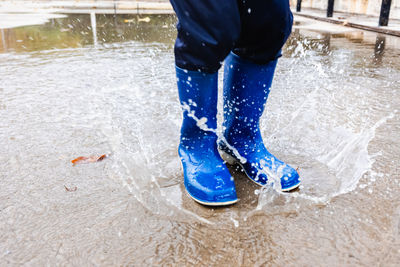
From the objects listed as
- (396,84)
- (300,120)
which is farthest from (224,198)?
(396,84)

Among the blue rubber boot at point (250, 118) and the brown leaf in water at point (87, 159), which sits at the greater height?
the blue rubber boot at point (250, 118)

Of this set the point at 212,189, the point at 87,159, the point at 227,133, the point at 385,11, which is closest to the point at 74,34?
the point at 87,159

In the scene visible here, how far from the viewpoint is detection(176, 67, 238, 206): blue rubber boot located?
1097mm

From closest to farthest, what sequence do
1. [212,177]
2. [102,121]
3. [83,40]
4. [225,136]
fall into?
[212,177] < [225,136] < [102,121] < [83,40]

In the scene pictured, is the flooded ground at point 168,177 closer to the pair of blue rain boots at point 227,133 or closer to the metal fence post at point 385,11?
the pair of blue rain boots at point 227,133

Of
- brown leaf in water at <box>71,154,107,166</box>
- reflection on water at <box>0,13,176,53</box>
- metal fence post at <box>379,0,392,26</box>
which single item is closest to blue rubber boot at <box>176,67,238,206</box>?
brown leaf in water at <box>71,154,107,166</box>

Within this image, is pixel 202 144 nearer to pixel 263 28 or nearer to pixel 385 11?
pixel 263 28

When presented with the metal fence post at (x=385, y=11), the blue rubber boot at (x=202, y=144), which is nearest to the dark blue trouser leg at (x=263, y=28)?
the blue rubber boot at (x=202, y=144)

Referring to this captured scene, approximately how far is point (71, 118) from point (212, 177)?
0.97m

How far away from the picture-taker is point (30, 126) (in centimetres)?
166

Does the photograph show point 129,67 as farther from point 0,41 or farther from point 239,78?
point 0,41

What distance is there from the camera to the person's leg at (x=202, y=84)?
0.99 meters

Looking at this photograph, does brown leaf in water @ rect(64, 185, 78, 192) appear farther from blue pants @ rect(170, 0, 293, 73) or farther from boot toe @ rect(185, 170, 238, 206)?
blue pants @ rect(170, 0, 293, 73)

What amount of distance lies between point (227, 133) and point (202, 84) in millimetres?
302
